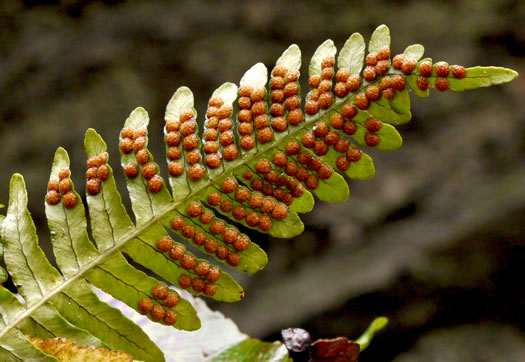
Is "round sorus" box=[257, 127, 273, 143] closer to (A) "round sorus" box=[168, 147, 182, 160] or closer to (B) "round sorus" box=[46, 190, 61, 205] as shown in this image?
(A) "round sorus" box=[168, 147, 182, 160]

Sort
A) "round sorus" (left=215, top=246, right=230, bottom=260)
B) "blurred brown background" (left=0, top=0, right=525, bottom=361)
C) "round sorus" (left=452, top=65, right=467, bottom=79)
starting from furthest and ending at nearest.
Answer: "blurred brown background" (left=0, top=0, right=525, bottom=361) < "round sorus" (left=215, top=246, right=230, bottom=260) < "round sorus" (left=452, top=65, right=467, bottom=79)

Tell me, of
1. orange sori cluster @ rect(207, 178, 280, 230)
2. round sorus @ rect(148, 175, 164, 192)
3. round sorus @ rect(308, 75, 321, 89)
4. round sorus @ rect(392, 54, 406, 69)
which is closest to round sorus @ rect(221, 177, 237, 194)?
orange sori cluster @ rect(207, 178, 280, 230)

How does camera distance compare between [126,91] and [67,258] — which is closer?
[67,258]

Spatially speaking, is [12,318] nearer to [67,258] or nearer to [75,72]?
[67,258]

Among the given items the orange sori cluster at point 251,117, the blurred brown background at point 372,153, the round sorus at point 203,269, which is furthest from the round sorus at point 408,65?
the blurred brown background at point 372,153

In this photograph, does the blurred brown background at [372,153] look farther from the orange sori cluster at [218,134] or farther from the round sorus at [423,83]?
the round sorus at [423,83]

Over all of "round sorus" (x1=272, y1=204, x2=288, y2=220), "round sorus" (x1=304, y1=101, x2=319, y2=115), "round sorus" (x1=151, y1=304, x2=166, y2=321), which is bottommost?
"round sorus" (x1=151, y1=304, x2=166, y2=321)

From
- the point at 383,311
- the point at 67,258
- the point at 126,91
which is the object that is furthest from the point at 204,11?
the point at 67,258
